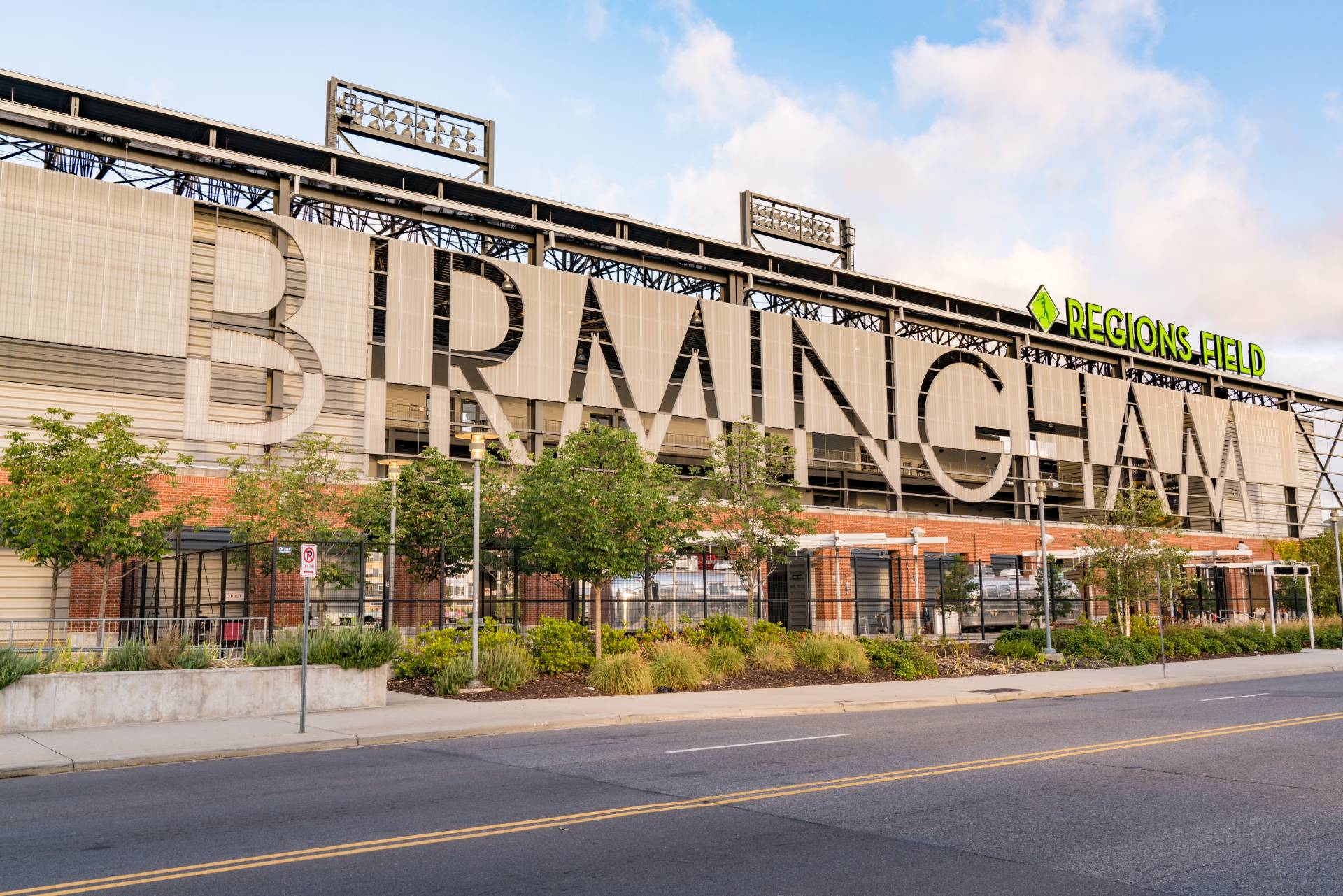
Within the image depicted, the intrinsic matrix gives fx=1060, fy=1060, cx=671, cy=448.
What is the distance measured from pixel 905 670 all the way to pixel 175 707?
17.2 m

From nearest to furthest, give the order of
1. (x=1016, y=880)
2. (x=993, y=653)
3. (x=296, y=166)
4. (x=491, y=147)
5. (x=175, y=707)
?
1. (x=1016, y=880)
2. (x=175, y=707)
3. (x=993, y=653)
4. (x=296, y=166)
5. (x=491, y=147)

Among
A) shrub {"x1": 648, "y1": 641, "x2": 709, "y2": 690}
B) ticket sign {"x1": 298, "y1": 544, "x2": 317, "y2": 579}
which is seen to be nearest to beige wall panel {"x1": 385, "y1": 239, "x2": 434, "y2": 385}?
shrub {"x1": 648, "y1": 641, "x2": 709, "y2": 690}

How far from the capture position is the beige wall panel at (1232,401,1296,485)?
81812mm

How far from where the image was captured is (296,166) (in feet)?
148

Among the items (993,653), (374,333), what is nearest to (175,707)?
(993,653)

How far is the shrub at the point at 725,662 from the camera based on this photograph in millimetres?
25391

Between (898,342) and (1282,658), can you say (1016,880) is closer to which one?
(1282,658)

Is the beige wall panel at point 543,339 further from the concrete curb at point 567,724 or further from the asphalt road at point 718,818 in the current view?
the asphalt road at point 718,818

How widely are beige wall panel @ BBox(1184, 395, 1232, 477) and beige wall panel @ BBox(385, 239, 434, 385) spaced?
57.8 metres

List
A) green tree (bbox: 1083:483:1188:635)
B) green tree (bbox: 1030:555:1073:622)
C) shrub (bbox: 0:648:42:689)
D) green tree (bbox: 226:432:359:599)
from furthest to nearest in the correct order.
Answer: green tree (bbox: 1030:555:1073:622) → green tree (bbox: 1083:483:1188:635) → green tree (bbox: 226:432:359:599) → shrub (bbox: 0:648:42:689)

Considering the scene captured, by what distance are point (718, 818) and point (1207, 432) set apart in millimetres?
80201

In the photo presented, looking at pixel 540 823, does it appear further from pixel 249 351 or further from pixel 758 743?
pixel 249 351

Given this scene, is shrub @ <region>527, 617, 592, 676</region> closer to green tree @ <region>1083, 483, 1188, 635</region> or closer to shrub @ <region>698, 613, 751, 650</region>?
shrub @ <region>698, 613, 751, 650</region>

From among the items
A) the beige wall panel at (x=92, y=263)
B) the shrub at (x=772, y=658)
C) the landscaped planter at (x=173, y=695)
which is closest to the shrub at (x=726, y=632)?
the shrub at (x=772, y=658)
